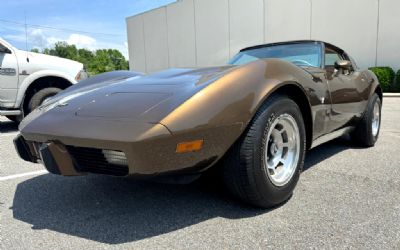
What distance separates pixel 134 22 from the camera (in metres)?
26.8

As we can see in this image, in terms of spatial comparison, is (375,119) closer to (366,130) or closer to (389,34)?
(366,130)

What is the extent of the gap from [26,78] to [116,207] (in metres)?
4.34

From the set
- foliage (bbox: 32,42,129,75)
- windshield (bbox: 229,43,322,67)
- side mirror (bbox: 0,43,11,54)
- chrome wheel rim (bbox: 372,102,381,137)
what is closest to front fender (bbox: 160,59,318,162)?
windshield (bbox: 229,43,322,67)

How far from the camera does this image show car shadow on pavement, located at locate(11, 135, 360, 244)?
6.89 ft

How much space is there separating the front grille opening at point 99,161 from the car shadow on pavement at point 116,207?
345mm

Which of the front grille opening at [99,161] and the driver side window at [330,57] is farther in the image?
the driver side window at [330,57]

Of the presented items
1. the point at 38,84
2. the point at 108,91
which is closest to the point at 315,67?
the point at 108,91

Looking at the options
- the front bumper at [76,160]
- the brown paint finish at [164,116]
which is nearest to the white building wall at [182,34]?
the brown paint finish at [164,116]

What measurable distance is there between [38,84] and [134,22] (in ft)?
71.7

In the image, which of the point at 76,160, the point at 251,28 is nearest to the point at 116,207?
the point at 76,160

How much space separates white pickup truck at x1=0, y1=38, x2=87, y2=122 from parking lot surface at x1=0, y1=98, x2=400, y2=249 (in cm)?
297

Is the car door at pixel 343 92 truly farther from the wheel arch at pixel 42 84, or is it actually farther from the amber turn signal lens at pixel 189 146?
the wheel arch at pixel 42 84

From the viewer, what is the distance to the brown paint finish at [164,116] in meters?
1.87

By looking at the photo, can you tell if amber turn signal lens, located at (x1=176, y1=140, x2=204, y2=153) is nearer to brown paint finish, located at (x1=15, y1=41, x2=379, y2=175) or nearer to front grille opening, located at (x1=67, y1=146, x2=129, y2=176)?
brown paint finish, located at (x1=15, y1=41, x2=379, y2=175)
